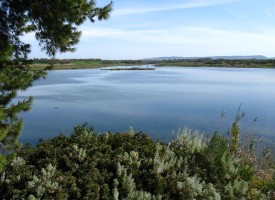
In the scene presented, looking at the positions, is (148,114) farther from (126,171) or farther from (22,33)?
(126,171)

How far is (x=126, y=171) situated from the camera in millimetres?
5891

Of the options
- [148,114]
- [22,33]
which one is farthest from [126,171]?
[148,114]

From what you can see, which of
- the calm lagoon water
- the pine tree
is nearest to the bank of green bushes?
the pine tree

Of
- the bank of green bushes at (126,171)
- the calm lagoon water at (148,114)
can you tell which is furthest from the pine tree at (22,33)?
the calm lagoon water at (148,114)

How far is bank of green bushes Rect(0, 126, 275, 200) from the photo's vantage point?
5.54 meters

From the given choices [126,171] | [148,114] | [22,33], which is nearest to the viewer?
[126,171]

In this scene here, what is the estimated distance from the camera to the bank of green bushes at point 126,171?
554cm

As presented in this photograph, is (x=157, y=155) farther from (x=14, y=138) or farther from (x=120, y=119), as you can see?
(x=120, y=119)

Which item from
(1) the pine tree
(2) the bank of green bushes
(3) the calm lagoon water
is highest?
(1) the pine tree

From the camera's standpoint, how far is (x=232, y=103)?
3020cm

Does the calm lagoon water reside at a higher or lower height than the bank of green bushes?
lower

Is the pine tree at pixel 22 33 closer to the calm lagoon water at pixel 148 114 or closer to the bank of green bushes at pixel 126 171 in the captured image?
the bank of green bushes at pixel 126 171

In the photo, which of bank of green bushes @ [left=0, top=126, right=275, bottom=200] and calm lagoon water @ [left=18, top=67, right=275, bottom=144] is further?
calm lagoon water @ [left=18, top=67, right=275, bottom=144]

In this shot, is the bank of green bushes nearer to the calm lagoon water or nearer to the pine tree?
the pine tree
